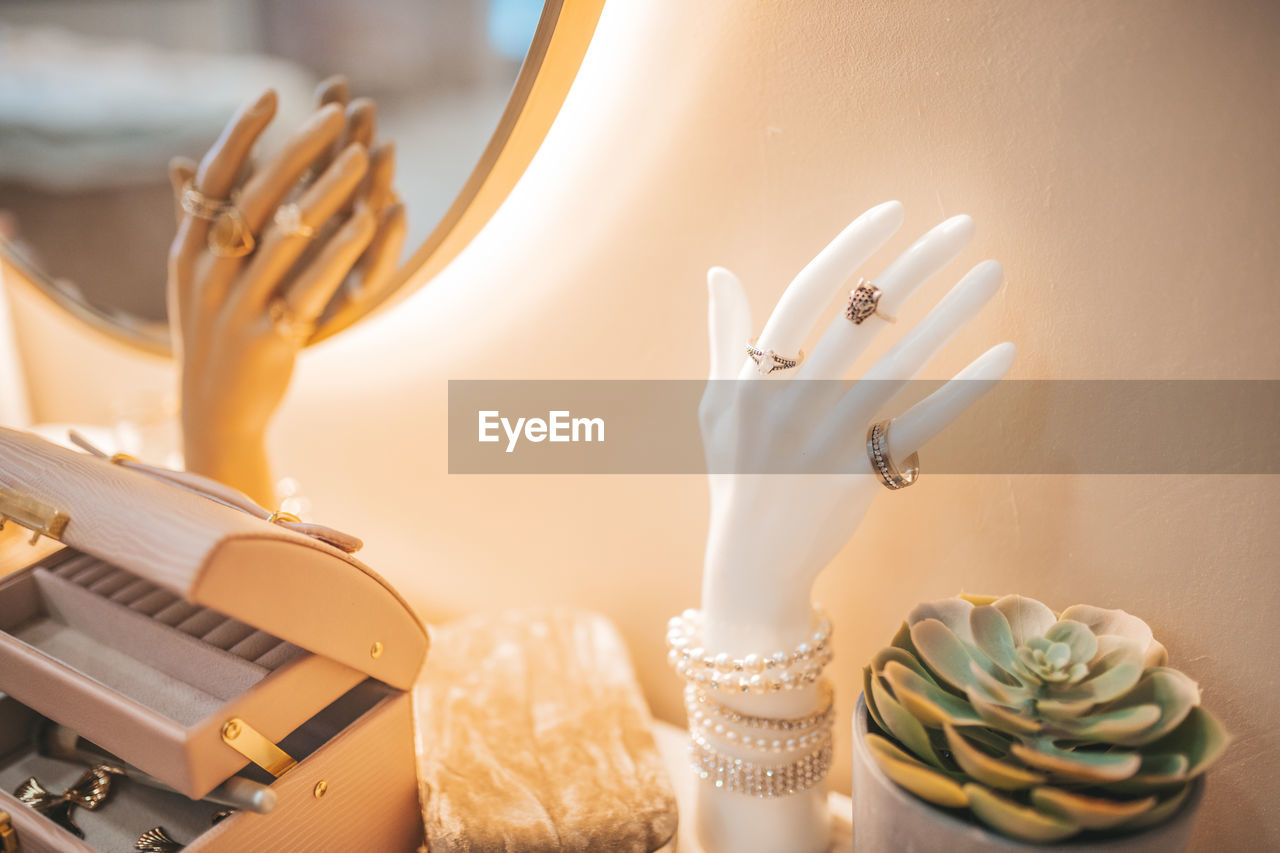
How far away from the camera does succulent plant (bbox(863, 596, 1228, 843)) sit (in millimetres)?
349

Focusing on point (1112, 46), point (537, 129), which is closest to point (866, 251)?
point (1112, 46)

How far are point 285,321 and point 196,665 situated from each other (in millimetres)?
307

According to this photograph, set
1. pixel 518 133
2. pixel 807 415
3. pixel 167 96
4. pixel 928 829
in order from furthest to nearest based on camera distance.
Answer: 1. pixel 167 96
2. pixel 518 133
3. pixel 807 415
4. pixel 928 829

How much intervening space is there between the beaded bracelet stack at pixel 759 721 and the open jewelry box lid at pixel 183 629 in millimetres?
178

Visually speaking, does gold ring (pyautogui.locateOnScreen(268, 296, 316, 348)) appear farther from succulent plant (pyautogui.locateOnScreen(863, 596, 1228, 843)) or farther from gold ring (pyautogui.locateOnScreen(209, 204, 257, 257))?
succulent plant (pyautogui.locateOnScreen(863, 596, 1228, 843))

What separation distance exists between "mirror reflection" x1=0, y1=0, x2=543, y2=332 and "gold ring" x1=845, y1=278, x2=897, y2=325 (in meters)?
0.31

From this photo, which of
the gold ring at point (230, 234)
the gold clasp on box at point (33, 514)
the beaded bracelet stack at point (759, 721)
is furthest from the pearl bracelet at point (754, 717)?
the gold ring at point (230, 234)

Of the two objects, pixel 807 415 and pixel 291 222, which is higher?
pixel 291 222

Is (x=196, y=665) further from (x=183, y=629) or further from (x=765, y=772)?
(x=765, y=772)

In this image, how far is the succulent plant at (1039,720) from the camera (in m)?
0.35

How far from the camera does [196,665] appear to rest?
498 millimetres

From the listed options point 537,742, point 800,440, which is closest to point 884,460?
point 800,440

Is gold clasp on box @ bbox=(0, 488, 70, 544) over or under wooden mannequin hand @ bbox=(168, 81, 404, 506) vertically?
under

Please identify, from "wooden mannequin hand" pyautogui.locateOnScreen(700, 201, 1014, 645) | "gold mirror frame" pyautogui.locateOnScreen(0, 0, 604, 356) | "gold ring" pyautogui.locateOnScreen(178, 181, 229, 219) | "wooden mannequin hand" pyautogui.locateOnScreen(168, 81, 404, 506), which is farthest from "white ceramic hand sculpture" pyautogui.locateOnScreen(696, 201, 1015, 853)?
"gold ring" pyautogui.locateOnScreen(178, 181, 229, 219)
